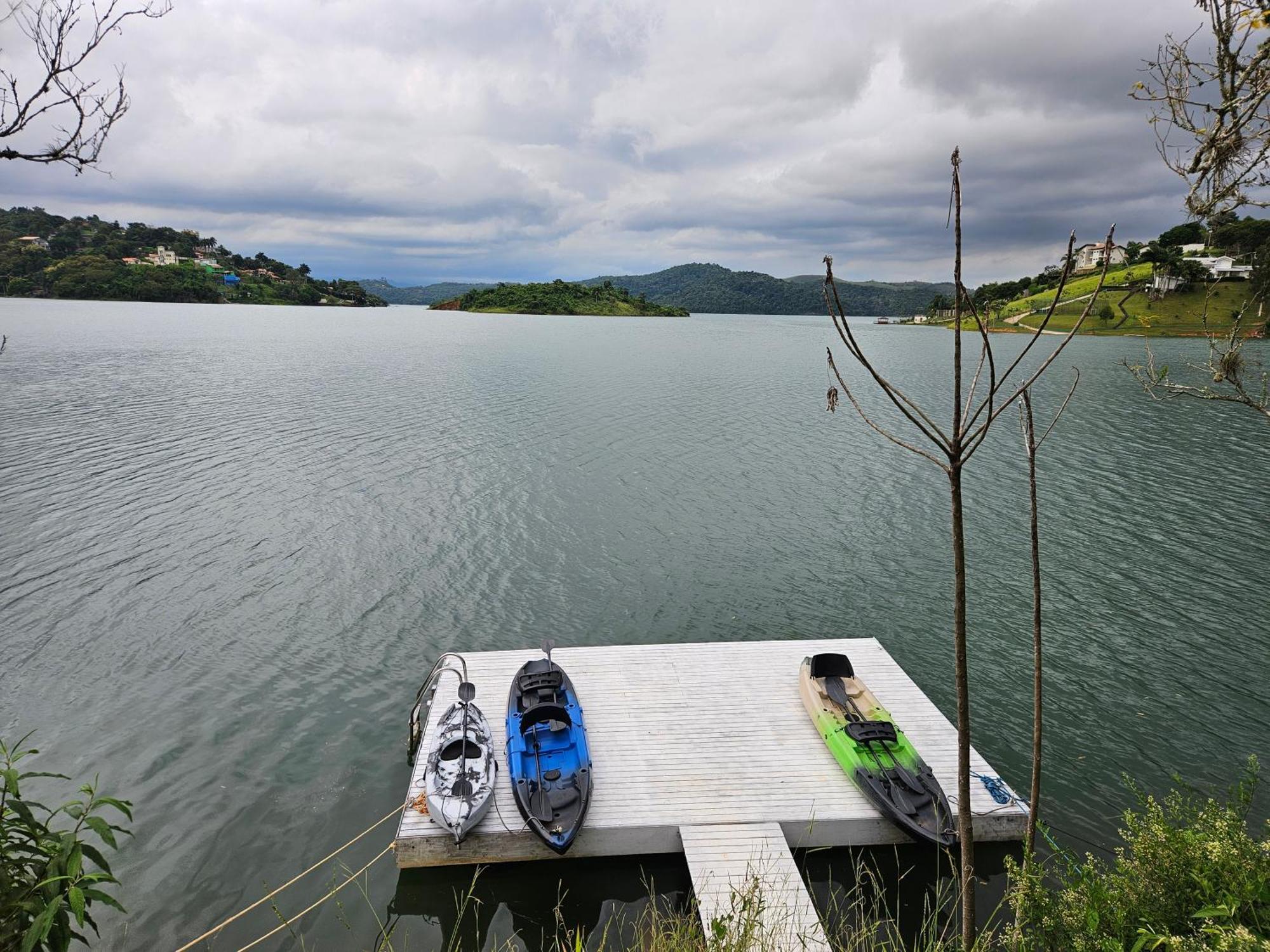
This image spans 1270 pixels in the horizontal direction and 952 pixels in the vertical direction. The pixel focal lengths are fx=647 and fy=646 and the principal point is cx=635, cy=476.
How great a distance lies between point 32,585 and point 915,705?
18.6 metres

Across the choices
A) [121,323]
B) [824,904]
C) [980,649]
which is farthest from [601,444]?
[121,323]

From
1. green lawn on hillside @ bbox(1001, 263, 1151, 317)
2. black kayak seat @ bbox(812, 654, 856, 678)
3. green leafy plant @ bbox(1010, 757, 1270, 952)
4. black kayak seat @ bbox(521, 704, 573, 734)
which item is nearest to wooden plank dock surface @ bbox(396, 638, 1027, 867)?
black kayak seat @ bbox(521, 704, 573, 734)

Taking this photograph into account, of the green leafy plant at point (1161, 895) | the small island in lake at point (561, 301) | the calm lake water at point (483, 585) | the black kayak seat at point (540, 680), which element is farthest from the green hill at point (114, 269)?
the green leafy plant at point (1161, 895)

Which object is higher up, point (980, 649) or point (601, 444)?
point (601, 444)

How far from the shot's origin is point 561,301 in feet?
516

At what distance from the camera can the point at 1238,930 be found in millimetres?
3492

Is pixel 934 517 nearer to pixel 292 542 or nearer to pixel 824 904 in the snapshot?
pixel 824 904

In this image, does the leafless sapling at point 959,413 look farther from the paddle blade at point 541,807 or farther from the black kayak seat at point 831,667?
the black kayak seat at point 831,667

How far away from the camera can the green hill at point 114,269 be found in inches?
4624

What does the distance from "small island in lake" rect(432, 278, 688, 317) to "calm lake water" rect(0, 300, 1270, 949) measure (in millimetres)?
126846

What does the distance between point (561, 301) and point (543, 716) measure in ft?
510

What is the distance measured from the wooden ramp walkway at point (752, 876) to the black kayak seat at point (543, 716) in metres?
2.36

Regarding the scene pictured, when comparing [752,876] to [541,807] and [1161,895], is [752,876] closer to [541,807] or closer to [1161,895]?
[541,807]

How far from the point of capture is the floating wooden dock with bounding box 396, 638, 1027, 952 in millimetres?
8250
